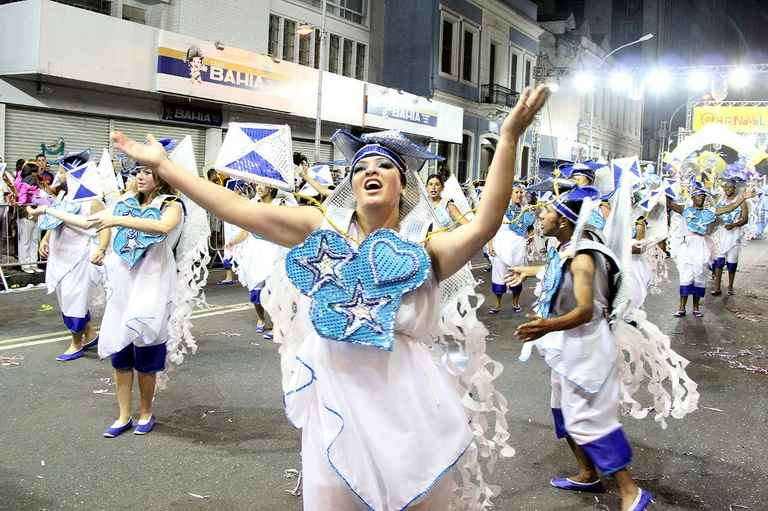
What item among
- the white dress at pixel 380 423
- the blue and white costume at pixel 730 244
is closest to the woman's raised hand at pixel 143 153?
the white dress at pixel 380 423

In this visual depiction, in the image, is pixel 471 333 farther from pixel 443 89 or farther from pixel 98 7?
pixel 443 89

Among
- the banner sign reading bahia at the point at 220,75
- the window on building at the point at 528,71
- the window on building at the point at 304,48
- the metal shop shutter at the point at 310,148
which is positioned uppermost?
the window on building at the point at 528,71

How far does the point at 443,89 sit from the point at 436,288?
2971cm

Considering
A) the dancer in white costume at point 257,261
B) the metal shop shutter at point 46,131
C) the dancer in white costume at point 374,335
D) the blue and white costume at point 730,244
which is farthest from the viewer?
the metal shop shutter at point 46,131

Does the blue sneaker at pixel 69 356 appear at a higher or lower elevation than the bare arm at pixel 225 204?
lower

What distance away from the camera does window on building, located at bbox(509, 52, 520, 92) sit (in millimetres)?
37625

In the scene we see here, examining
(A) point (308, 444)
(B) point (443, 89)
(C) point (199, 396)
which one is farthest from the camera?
(B) point (443, 89)

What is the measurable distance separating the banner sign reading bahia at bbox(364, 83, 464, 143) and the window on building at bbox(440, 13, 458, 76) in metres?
2.49

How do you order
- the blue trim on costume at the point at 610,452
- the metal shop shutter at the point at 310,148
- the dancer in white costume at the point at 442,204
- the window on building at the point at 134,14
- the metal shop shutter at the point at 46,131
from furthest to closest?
the metal shop shutter at the point at 310,148
the window on building at the point at 134,14
the metal shop shutter at the point at 46,131
the dancer in white costume at the point at 442,204
the blue trim on costume at the point at 610,452

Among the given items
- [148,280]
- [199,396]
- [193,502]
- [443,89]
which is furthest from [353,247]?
[443,89]

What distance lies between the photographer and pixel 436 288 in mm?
2902

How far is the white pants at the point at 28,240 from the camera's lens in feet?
41.7

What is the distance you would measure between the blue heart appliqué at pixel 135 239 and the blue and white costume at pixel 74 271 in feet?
7.68

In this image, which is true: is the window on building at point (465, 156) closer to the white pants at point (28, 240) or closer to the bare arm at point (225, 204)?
the white pants at point (28, 240)
